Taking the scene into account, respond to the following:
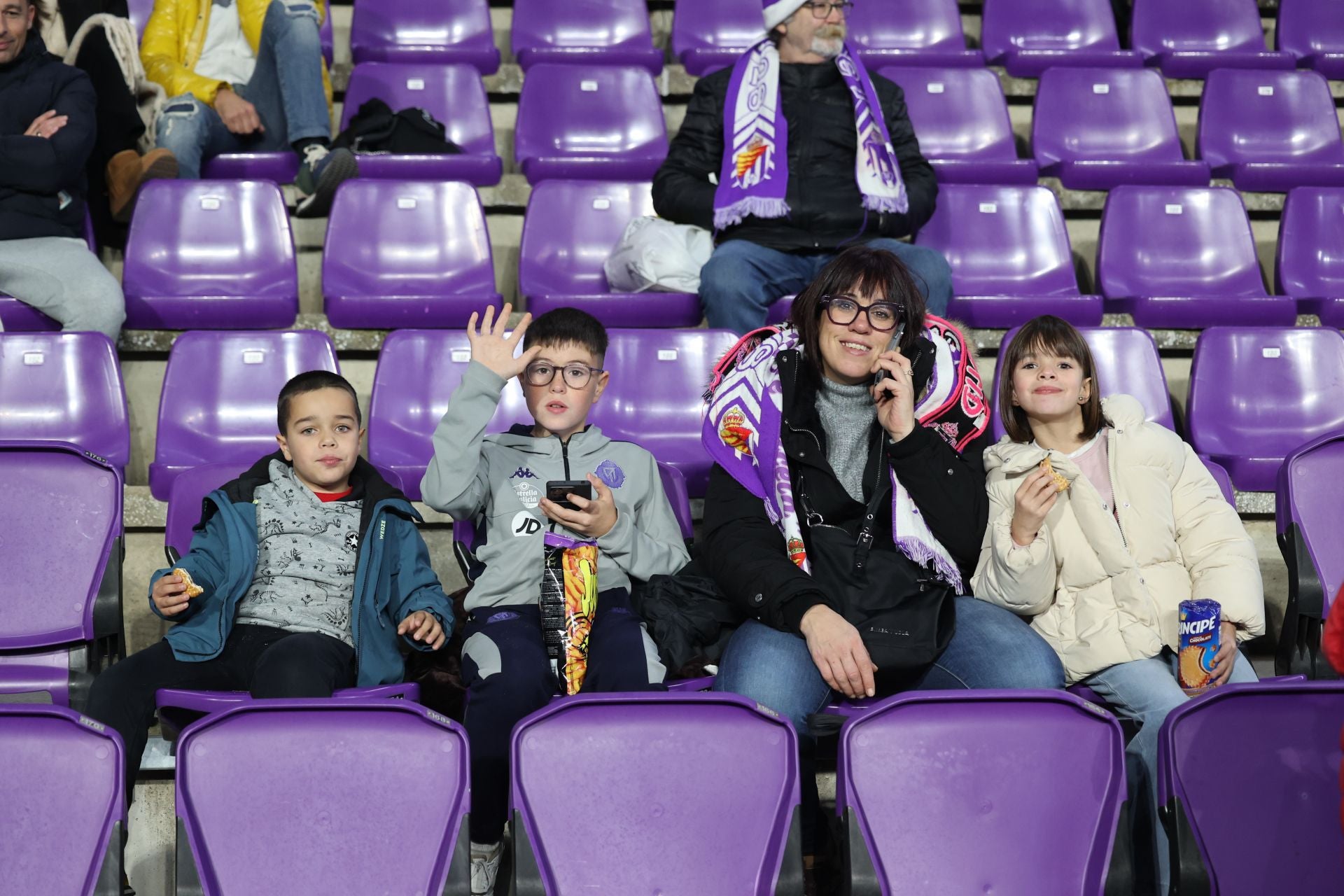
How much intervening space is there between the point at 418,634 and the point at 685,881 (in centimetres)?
78

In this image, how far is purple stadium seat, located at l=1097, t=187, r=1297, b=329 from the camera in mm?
4023

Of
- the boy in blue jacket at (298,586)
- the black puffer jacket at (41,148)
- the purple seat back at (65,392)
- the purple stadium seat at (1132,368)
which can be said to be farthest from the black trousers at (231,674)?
the purple stadium seat at (1132,368)

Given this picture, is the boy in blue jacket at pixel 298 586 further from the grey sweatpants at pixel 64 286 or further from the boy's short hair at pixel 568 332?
the grey sweatpants at pixel 64 286

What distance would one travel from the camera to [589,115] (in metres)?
4.49

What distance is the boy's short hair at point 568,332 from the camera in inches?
105

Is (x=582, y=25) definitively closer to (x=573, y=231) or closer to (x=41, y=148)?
(x=573, y=231)

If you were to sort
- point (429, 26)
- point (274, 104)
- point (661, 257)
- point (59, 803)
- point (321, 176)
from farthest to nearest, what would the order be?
point (429, 26)
point (274, 104)
point (321, 176)
point (661, 257)
point (59, 803)

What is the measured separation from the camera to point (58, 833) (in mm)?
1834

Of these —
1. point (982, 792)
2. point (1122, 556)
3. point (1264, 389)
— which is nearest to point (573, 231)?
point (1264, 389)

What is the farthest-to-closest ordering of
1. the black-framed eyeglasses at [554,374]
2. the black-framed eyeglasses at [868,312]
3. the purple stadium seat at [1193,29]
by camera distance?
the purple stadium seat at [1193,29], the black-framed eyeglasses at [554,374], the black-framed eyeglasses at [868,312]

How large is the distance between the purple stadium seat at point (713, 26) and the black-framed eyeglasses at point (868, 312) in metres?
2.62

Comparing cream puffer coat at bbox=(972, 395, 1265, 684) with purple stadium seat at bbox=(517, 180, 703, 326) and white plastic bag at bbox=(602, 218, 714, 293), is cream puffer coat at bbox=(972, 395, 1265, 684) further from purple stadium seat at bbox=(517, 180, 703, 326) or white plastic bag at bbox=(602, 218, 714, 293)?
purple stadium seat at bbox=(517, 180, 703, 326)

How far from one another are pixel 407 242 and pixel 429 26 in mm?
1456

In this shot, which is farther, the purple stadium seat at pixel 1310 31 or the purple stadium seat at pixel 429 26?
the purple stadium seat at pixel 1310 31
